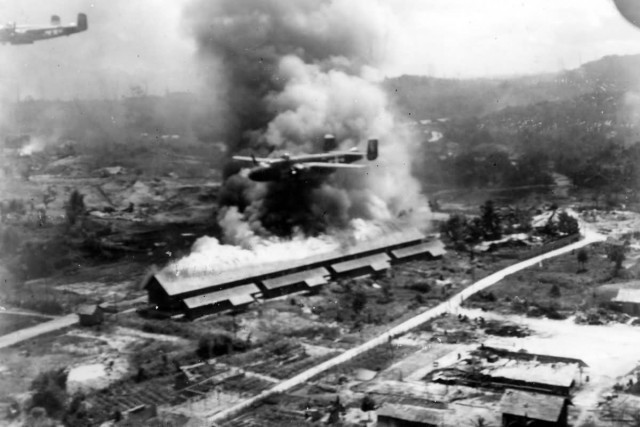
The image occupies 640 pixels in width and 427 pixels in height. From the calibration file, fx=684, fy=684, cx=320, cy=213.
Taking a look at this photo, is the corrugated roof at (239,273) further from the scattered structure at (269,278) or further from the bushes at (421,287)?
the bushes at (421,287)

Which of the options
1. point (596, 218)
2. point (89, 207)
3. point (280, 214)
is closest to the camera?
point (280, 214)

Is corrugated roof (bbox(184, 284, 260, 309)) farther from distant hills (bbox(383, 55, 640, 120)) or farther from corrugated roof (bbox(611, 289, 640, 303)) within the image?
distant hills (bbox(383, 55, 640, 120))

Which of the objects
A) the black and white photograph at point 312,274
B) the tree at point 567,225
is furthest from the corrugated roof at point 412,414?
the tree at point 567,225

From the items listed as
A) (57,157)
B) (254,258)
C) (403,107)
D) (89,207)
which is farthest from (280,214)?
(403,107)

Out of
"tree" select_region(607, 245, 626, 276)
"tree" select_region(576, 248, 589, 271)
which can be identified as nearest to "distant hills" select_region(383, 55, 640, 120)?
"tree" select_region(607, 245, 626, 276)

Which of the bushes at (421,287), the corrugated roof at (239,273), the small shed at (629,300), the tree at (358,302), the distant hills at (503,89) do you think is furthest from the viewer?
the distant hills at (503,89)

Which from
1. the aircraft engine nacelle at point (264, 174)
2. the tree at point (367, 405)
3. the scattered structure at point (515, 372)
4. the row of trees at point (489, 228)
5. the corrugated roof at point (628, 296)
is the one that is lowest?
the tree at point (367, 405)

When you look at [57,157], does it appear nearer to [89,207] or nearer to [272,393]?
[89,207]
